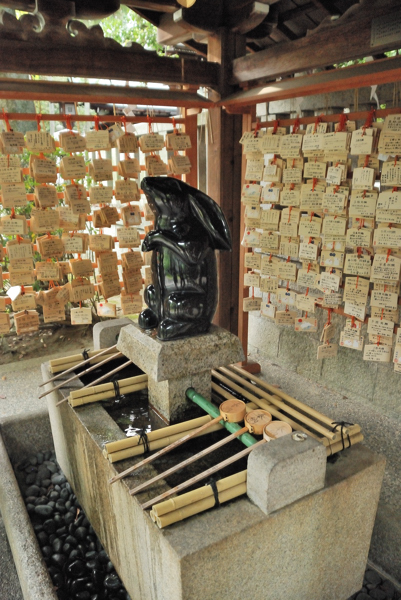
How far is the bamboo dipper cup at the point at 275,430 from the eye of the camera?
242 centimetres

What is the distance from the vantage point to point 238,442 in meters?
2.77

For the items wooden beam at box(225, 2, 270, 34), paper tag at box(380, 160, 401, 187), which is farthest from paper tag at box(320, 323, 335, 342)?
wooden beam at box(225, 2, 270, 34)

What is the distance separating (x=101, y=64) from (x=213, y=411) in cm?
278

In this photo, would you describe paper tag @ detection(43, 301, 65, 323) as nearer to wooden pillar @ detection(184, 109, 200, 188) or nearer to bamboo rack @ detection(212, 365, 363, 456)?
wooden pillar @ detection(184, 109, 200, 188)

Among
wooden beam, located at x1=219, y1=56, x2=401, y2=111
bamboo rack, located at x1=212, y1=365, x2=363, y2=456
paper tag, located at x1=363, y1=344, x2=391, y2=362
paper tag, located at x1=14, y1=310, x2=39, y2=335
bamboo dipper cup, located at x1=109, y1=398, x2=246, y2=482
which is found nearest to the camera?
bamboo dipper cup, located at x1=109, y1=398, x2=246, y2=482

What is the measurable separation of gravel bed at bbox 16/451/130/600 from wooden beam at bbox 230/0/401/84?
12.2 feet

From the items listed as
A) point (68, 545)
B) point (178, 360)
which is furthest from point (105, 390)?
point (68, 545)

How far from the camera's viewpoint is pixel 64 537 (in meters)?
3.16

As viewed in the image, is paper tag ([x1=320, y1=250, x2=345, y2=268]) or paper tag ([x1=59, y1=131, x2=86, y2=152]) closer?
paper tag ([x1=320, y1=250, x2=345, y2=268])

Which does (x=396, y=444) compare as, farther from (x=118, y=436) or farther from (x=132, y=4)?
(x=132, y=4)

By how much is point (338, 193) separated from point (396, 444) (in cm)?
207

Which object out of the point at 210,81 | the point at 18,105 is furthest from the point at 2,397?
the point at 18,105

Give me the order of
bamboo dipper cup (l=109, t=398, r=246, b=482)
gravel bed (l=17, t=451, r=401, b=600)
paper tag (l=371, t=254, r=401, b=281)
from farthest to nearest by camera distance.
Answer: paper tag (l=371, t=254, r=401, b=281), gravel bed (l=17, t=451, r=401, b=600), bamboo dipper cup (l=109, t=398, r=246, b=482)

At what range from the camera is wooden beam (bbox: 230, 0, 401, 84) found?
285 cm
